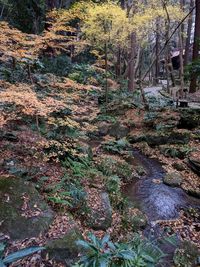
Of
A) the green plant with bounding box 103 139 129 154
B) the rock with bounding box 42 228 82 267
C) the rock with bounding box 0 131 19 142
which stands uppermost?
the rock with bounding box 0 131 19 142

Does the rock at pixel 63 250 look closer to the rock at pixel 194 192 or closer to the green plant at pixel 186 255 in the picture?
the green plant at pixel 186 255

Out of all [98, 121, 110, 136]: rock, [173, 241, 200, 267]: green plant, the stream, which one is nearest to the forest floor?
[98, 121, 110, 136]: rock

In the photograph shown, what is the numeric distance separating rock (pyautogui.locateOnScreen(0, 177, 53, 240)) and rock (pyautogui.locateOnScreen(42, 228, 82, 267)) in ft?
1.08

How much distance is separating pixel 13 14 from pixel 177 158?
13239 millimetres

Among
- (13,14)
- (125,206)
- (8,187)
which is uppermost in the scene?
(13,14)

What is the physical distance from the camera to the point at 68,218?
4.30m

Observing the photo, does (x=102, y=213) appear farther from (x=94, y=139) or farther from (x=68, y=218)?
(x=94, y=139)

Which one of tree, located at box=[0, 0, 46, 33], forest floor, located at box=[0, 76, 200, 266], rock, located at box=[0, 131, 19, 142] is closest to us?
forest floor, located at box=[0, 76, 200, 266]

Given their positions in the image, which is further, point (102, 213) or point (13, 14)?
point (13, 14)

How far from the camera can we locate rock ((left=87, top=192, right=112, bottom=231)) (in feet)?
15.2

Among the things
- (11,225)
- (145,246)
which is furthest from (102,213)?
(11,225)

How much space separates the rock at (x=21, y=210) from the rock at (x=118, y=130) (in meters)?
6.22

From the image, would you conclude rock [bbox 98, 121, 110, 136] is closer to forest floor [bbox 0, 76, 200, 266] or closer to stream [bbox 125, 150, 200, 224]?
forest floor [bbox 0, 76, 200, 266]

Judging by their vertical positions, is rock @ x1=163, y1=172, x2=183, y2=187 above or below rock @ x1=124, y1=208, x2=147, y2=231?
above
